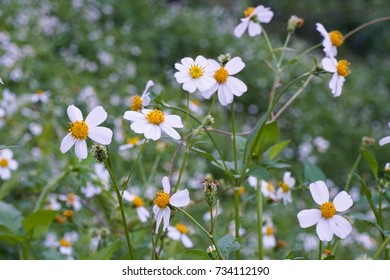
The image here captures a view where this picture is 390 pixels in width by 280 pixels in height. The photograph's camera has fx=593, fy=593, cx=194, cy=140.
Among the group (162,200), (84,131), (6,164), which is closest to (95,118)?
(84,131)

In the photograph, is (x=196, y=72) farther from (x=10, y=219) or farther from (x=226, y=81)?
(x=10, y=219)

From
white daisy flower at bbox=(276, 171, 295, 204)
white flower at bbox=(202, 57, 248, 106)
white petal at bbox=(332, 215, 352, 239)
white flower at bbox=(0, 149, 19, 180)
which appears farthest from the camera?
white flower at bbox=(0, 149, 19, 180)

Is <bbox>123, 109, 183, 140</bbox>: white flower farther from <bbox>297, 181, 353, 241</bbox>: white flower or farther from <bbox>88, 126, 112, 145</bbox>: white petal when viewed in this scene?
<bbox>297, 181, 353, 241</bbox>: white flower

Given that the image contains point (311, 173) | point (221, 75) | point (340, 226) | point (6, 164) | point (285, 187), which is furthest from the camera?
point (6, 164)

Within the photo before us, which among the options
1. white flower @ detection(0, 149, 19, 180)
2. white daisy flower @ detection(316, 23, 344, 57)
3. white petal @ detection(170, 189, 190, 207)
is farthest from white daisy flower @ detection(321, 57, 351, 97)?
white flower @ detection(0, 149, 19, 180)
